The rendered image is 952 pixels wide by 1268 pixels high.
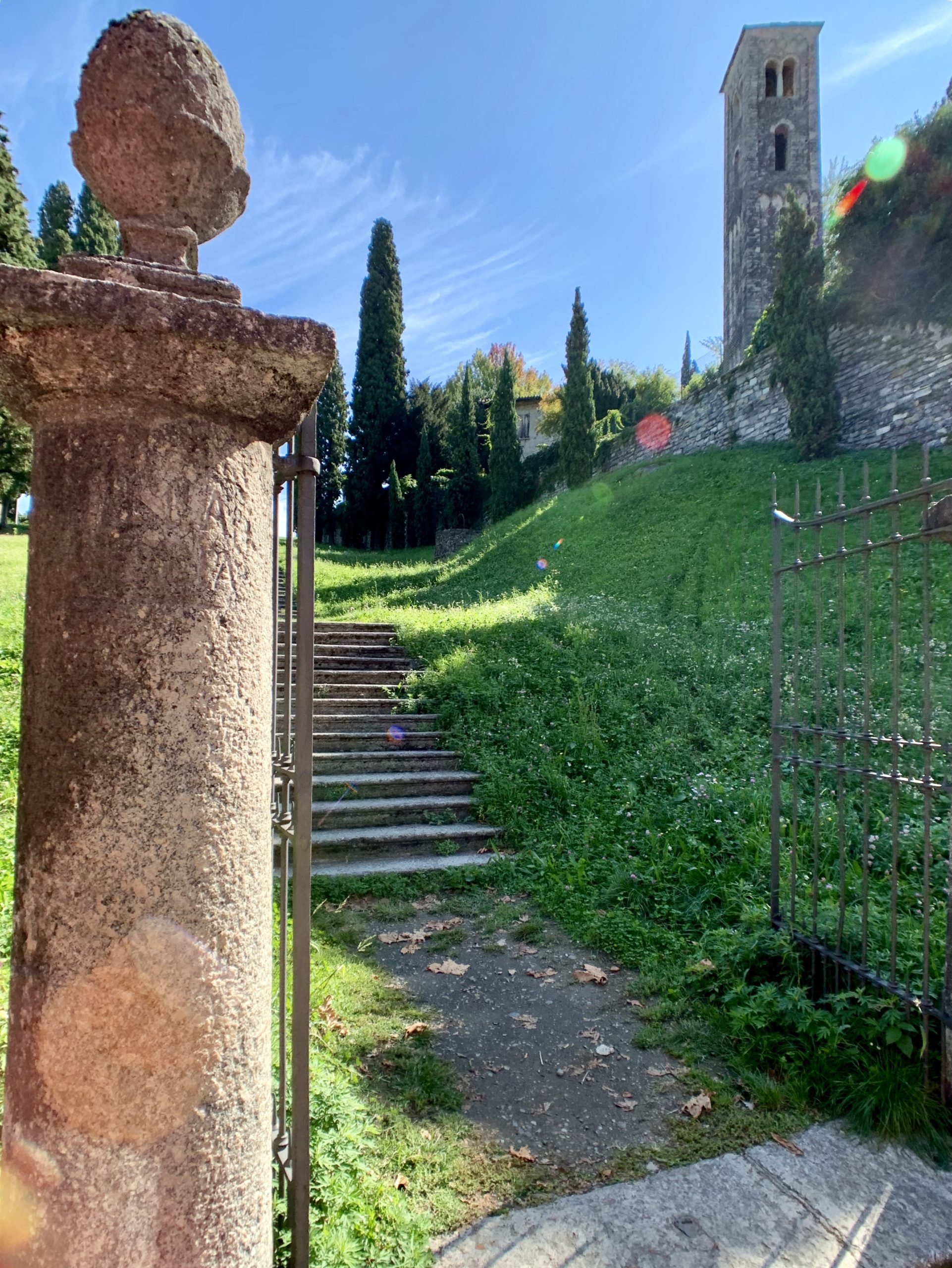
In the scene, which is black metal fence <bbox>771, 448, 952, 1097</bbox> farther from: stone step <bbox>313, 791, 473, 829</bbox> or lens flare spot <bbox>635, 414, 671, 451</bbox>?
lens flare spot <bbox>635, 414, 671, 451</bbox>

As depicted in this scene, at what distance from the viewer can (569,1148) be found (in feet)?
8.40

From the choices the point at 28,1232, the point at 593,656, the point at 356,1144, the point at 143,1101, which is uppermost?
the point at 593,656

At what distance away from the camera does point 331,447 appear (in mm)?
29344

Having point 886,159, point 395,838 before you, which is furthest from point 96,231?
point 395,838

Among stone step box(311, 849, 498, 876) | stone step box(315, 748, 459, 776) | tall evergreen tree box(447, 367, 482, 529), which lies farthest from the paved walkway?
tall evergreen tree box(447, 367, 482, 529)

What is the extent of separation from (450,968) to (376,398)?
28.8 metres

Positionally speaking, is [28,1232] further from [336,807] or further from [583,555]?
[583,555]

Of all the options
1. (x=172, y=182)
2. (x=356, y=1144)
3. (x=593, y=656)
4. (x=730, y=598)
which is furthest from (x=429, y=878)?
(x=730, y=598)

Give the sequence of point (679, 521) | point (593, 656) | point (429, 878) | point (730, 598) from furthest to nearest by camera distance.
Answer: point (679, 521), point (730, 598), point (593, 656), point (429, 878)

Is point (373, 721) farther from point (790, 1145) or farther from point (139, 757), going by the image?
point (139, 757)

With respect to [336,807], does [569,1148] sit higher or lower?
lower

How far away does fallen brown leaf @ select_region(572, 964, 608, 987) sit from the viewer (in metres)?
3.77

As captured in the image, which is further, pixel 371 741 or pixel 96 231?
pixel 96 231

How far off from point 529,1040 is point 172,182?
329 cm
